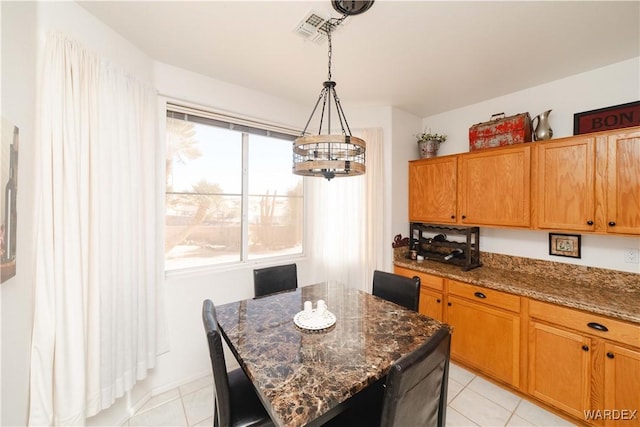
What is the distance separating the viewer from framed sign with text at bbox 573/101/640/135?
6.29ft

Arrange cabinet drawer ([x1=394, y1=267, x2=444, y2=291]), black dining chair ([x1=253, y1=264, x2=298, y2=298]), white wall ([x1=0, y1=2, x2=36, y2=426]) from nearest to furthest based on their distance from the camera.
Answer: white wall ([x1=0, y1=2, x2=36, y2=426]) < black dining chair ([x1=253, y1=264, x2=298, y2=298]) < cabinet drawer ([x1=394, y1=267, x2=444, y2=291])

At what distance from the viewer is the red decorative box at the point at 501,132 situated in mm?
2287

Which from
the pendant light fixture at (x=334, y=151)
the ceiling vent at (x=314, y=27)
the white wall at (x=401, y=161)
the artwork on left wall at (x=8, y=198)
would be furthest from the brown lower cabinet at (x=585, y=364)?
the artwork on left wall at (x=8, y=198)

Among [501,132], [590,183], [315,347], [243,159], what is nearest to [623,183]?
[590,183]

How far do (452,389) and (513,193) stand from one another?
1.82m

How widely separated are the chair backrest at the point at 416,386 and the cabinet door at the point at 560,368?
4.33 feet

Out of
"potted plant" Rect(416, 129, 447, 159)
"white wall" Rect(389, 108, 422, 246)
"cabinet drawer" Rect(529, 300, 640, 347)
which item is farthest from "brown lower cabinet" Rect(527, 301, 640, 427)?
"potted plant" Rect(416, 129, 447, 159)

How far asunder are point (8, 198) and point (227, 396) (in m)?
1.26

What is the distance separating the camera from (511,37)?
1.70 m

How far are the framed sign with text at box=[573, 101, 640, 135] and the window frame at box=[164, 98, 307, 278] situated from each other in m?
2.61

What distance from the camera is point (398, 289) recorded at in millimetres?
2000

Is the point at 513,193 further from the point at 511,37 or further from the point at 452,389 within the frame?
the point at 452,389

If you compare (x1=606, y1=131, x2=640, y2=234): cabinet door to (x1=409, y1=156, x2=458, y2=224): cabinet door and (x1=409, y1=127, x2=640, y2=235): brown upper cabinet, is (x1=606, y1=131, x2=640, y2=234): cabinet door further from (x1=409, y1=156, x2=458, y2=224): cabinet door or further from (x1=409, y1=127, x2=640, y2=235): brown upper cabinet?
(x1=409, y1=156, x2=458, y2=224): cabinet door

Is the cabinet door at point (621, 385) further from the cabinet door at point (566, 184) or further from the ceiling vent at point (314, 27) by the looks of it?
the ceiling vent at point (314, 27)
